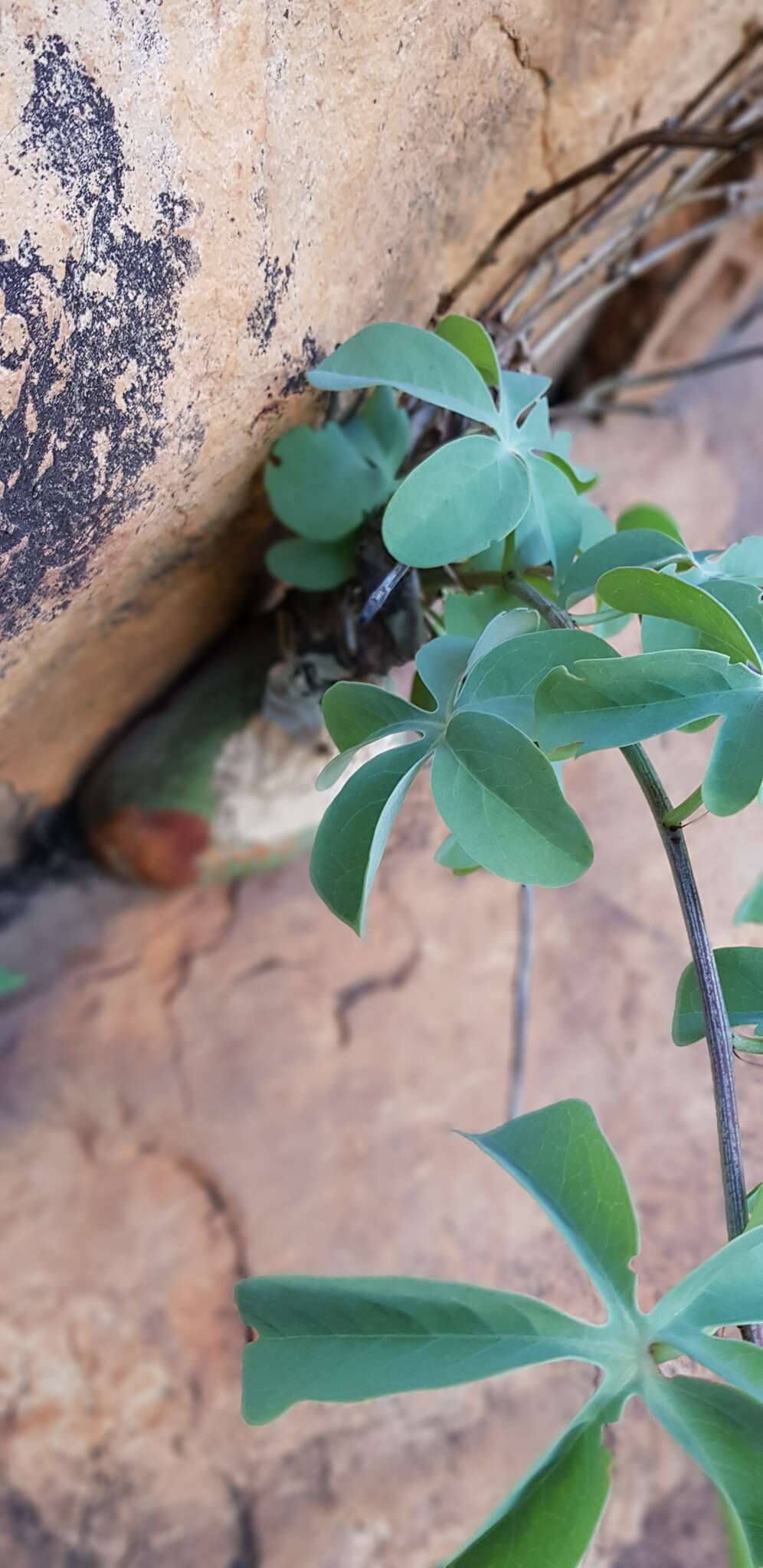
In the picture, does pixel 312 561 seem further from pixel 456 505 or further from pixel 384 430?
pixel 456 505

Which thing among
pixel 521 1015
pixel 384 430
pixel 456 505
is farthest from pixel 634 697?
pixel 521 1015

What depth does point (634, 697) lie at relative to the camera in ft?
1.58

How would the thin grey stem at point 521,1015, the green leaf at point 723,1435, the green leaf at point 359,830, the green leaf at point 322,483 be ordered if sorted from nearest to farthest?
1. the green leaf at point 723,1435
2. the green leaf at point 359,830
3. the green leaf at point 322,483
4. the thin grey stem at point 521,1015

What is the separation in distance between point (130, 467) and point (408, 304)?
32cm

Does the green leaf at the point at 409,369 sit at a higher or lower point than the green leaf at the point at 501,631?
higher

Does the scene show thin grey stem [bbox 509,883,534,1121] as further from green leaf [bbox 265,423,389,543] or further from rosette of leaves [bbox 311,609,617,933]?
rosette of leaves [bbox 311,609,617,933]

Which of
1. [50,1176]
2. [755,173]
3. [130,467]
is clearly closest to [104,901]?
[50,1176]

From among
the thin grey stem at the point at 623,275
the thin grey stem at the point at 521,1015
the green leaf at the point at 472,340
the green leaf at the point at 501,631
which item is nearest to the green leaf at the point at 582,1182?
the green leaf at the point at 501,631

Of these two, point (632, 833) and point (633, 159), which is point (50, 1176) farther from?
point (633, 159)

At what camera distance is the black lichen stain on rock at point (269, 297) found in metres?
0.62

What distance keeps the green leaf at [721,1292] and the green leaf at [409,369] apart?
43 cm

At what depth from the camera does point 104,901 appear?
1.21 meters

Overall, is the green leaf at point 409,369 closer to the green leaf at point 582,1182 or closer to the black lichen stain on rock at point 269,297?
the black lichen stain on rock at point 269,297

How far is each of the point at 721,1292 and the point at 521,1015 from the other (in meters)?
0.65
